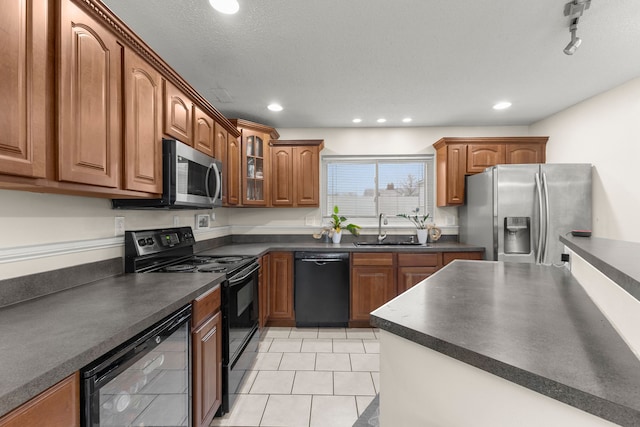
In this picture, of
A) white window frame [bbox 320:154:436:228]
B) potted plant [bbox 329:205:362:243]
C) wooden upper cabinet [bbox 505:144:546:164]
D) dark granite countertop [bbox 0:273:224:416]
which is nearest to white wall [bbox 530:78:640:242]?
wooden upper cabinet [bbox 505:144:546:164]

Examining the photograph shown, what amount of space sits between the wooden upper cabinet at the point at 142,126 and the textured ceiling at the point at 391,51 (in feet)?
1.29

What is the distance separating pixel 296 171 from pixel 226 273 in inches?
77.3

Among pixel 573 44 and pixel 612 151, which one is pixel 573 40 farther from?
pixel 612 151

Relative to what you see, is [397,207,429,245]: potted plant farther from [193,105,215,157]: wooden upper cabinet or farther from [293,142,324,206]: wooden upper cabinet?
[193,105,215,157]: wooden upper cabinet

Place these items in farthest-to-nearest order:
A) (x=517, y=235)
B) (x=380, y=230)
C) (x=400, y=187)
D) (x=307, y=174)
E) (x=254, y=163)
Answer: (x=400, y=187) → (x=380, y=230) → (x=307, y=174) → (x=254, y=163) → (x=517, y=235)

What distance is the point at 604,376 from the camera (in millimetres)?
602

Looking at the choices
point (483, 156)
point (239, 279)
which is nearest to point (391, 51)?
point (239, 279)

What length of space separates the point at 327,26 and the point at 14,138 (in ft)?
5.34

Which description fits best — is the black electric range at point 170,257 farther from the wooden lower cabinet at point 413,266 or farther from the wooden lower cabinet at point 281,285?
the wooden lower cabinet at point 413,266

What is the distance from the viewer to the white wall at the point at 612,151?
2576 mm

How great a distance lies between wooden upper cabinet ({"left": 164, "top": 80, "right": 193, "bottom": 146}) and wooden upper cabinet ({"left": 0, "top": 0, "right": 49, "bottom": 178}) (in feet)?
2.56

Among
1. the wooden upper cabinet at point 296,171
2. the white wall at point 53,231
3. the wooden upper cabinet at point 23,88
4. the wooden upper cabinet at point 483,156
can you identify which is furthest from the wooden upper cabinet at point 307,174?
the wooden upper cabinet at point 23,88

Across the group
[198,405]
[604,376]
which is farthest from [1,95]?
[604,376]

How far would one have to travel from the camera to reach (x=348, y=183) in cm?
407
